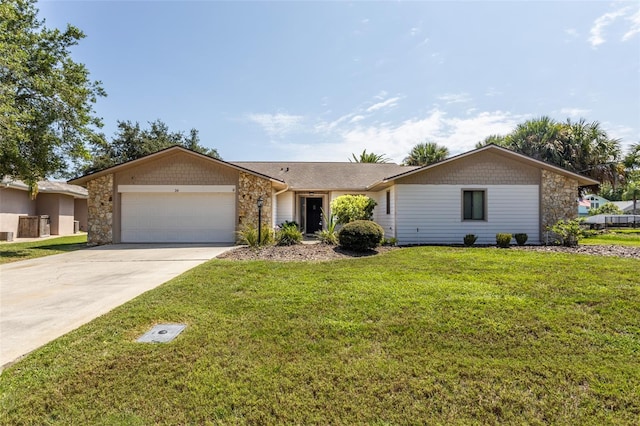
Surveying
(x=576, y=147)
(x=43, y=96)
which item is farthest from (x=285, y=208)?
(x=576, y=147)

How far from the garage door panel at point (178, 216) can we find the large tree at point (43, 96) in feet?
9.54

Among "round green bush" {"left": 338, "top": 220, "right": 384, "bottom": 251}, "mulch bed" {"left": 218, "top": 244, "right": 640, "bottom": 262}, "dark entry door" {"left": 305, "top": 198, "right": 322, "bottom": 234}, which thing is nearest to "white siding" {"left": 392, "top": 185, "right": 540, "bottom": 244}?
"mulch bed" {"left": 218, "top": 244, "right": 640, "bottom": 262}

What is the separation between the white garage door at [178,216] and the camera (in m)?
13.8

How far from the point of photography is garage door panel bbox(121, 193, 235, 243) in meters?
13.8

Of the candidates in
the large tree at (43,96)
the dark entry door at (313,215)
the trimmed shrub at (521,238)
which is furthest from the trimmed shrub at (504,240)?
the large tree at (43,96)

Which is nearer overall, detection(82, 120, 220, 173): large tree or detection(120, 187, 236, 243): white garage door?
detection(120, 187, 236, 243): white garage door

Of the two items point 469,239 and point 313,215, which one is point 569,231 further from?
point 313,215

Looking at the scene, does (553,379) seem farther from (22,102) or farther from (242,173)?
(22,102)

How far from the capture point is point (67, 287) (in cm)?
612

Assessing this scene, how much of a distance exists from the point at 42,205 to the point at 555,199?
28.6m

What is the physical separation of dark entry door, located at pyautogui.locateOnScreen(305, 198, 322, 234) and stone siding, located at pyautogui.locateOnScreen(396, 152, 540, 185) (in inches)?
261

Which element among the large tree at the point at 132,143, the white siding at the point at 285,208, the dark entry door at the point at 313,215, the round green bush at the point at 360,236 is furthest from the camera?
the large tree at the point at 132,143

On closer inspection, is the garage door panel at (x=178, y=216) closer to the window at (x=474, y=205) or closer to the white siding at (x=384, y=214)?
the white siding at (x=384, y=214)

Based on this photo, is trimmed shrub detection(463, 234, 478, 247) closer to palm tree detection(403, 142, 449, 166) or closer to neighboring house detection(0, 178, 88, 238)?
palm tree detection(403, 142, 449, 166)
